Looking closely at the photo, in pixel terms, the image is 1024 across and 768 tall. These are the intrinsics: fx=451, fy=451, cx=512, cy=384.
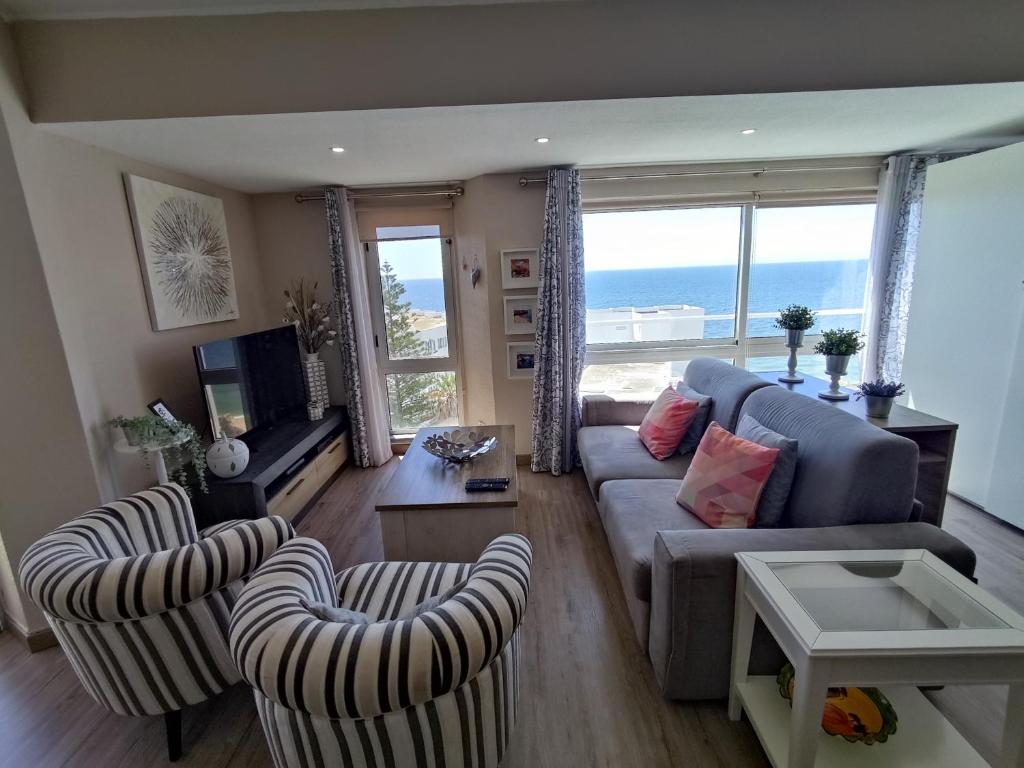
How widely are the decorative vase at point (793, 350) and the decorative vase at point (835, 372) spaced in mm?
211

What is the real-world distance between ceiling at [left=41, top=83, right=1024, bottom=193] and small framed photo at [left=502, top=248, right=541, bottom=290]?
1.90 feet

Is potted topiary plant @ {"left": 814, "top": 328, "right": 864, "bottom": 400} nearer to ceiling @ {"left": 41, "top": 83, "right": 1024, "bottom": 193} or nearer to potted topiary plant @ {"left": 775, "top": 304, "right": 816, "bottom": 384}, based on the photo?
potted topiary plant @ {"left": 775, "top": 304, "right": 816, "bottom": 384}

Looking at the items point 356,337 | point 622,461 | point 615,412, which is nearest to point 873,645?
point 622,461

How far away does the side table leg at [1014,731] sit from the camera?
3.65 feet

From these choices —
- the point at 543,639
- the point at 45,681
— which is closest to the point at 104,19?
the point at 45,681

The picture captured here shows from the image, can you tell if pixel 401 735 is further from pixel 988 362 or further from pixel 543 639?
pixel 988 362

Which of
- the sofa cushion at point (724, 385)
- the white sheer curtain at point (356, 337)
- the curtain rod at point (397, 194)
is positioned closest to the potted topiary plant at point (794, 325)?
the sofa cushion at point (724, 385)

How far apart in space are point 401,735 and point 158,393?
246cm

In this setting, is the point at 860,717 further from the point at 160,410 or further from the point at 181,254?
the point at 181,254

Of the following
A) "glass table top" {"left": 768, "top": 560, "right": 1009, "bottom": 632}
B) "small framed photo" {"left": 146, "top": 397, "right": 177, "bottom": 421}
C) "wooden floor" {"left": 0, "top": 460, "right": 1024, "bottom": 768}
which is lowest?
"wooden floor" {"left": 0, "top": 460, "right": 1024, "bottom": 768}

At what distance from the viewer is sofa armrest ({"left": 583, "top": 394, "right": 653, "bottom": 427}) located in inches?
130

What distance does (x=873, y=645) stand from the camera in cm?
107

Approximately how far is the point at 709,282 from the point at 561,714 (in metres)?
3.33

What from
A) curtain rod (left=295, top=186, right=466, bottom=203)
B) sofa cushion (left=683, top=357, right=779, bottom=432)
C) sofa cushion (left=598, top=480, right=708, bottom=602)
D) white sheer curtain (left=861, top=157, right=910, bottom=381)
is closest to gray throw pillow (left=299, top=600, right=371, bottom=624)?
sofa cushion (left=598, top=480, right=708, bottom=602)
